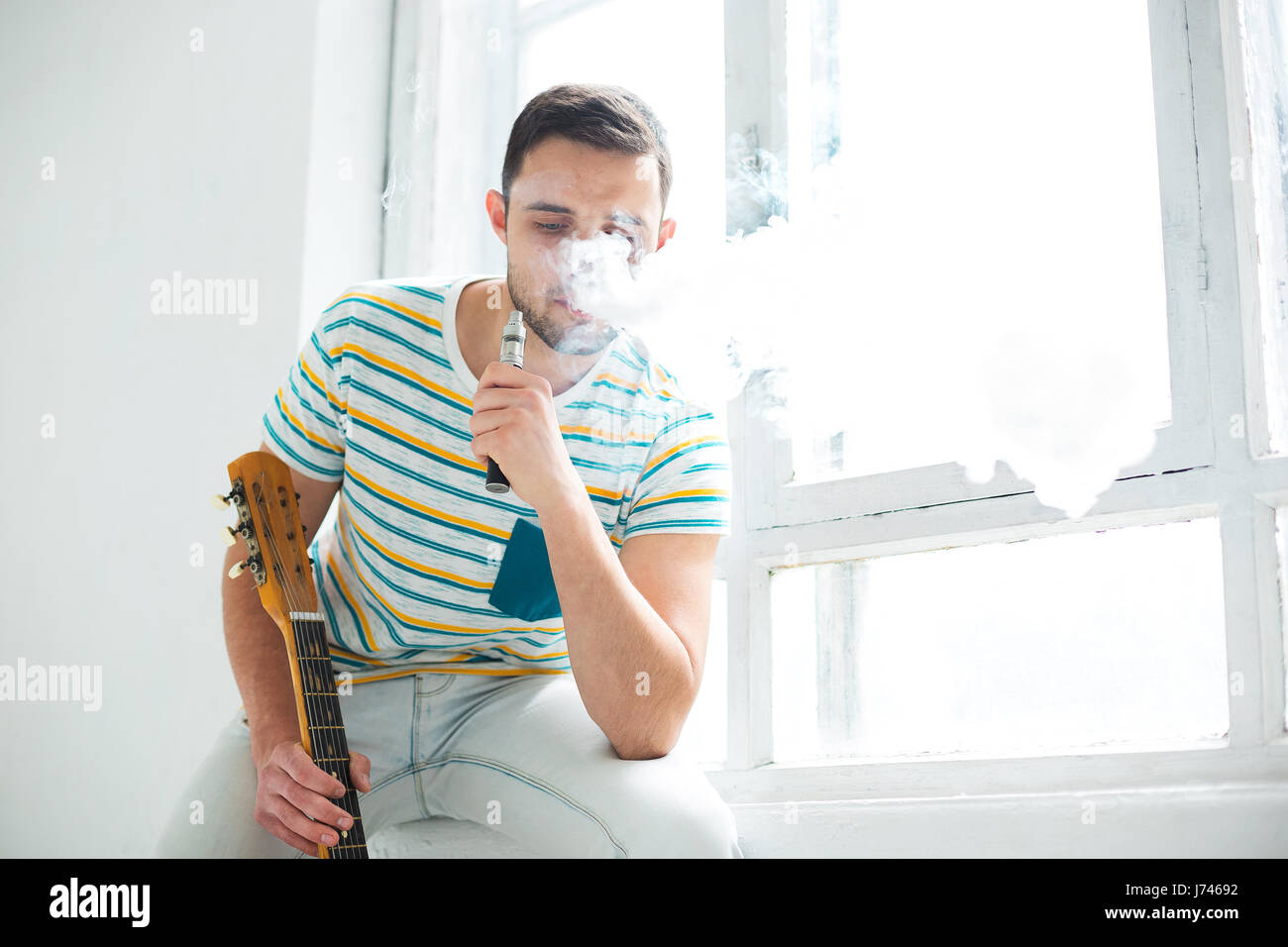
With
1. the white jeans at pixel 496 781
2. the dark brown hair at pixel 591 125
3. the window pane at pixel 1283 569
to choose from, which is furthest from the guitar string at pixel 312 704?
the window pane at pixel 1283 569

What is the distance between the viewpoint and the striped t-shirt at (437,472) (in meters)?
1.24

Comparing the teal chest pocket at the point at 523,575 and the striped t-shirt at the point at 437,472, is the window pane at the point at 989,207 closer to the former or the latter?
the striped t-shirt at the point at 437,472

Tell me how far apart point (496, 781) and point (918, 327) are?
2.28 ft

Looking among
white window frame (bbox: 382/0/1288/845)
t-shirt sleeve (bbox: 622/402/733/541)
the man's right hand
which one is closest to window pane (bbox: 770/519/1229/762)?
white window frame (bbox: 382/0/1288/845)

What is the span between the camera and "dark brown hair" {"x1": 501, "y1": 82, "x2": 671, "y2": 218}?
1203 mm

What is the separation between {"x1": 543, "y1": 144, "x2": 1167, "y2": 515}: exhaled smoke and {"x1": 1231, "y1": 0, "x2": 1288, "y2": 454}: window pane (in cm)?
12

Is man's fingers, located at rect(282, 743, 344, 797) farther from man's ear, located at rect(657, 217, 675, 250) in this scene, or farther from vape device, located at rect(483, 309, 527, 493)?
man's ear, located at rect(657, 217, 675, 250)

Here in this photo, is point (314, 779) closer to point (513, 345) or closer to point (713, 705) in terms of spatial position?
point (513, 345)

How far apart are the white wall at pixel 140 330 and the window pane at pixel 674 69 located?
398 millimetres

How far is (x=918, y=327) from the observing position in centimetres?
127

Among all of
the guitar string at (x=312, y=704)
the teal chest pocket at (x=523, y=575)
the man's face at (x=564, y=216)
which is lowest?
the guitar string at (x=312, y=704)

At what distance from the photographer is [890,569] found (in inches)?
58.0

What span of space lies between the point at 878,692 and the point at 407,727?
0.62 meters

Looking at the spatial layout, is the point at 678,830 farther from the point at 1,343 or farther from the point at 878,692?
the point at 1,343
